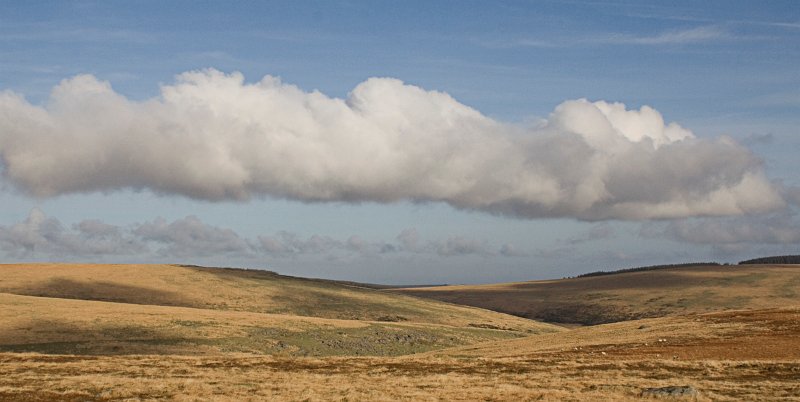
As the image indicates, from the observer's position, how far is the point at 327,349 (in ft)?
315

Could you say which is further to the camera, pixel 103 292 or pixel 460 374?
pixel 103 292

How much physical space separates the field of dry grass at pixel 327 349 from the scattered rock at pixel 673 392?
0.51 metres

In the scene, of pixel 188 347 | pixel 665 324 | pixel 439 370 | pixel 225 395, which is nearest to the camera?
pixel 225 395

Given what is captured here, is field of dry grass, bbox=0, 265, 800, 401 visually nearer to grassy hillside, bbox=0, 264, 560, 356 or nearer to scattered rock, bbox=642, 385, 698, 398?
grassy hillside, bbox=0, 264, 560, 356

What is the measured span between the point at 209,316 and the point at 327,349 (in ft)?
68.4

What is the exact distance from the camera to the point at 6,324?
89.8 m

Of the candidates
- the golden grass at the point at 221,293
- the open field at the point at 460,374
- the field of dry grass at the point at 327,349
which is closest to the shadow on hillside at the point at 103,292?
the golden grass at the point at 221,293

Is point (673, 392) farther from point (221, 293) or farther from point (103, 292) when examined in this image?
point (103, 292)

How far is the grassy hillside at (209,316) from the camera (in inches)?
3516

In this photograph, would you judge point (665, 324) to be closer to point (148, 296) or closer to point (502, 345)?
point (502, 345)

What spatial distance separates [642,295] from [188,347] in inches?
5283

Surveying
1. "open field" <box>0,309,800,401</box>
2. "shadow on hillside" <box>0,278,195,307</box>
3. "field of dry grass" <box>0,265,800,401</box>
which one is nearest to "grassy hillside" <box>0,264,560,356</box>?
"shadow on hillside" <box>0,278,195,307</box>

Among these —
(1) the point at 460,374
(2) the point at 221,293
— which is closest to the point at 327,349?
(1) the point at 460,374

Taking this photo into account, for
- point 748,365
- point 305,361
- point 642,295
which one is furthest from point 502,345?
point 642,295
